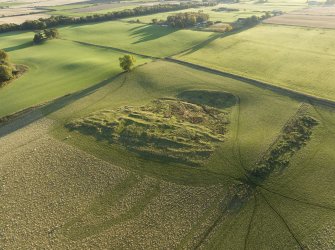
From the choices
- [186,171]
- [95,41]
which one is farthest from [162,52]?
[186,171]

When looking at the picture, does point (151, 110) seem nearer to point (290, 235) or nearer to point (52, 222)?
point (52, 222)

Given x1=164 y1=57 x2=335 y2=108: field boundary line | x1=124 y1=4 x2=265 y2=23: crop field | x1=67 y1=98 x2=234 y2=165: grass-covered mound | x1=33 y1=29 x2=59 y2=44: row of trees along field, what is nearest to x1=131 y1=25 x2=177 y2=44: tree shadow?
x1=124 y1=4 x2=265 y2=23: crop field

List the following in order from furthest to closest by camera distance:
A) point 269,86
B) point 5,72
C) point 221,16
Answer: point 221,16 < point 5,72 < point 269,86

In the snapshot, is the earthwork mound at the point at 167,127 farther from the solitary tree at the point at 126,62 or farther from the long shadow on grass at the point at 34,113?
the solitary tree at the point at 126,62

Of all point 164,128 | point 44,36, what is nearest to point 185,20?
point 44,36

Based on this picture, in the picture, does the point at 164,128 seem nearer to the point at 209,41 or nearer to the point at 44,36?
the point at 209,41

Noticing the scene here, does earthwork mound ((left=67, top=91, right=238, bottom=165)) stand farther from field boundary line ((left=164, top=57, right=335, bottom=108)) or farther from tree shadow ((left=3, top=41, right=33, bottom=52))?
tree shadow ((left=3, top=41, right=33, bottom=52))
